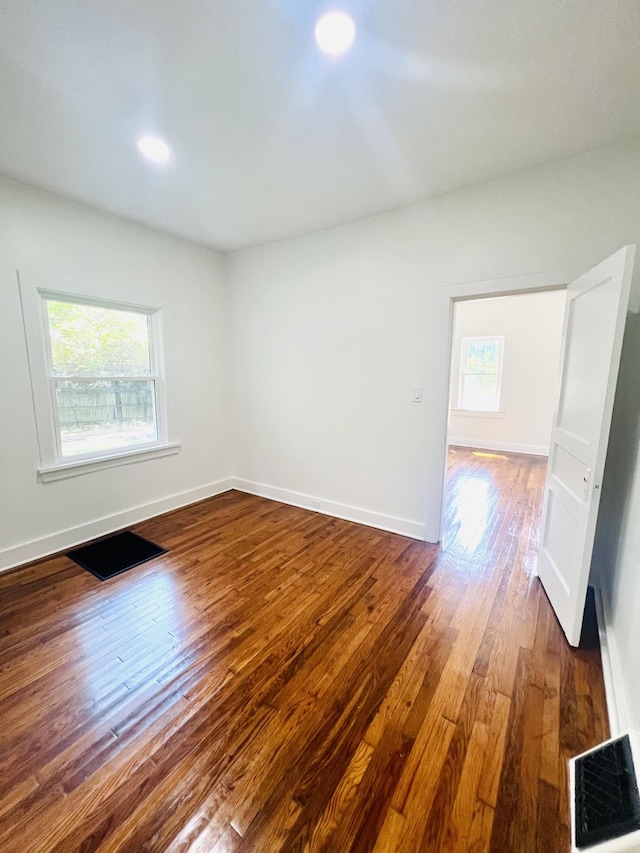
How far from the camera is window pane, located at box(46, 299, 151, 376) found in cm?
280

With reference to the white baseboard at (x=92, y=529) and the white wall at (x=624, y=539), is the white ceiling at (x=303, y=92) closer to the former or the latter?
the white wall at (x=624, y=539)

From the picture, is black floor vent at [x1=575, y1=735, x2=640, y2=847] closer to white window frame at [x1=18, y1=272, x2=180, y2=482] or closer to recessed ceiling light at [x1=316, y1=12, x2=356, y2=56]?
recessed ceiling light at [x1=316, y1=12, x2=356, y2=56]

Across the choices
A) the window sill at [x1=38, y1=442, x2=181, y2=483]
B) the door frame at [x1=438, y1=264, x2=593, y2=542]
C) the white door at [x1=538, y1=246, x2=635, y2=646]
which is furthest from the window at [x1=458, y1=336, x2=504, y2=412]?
the window sill at [x1=38, y1=442, x2=181, y2=483]

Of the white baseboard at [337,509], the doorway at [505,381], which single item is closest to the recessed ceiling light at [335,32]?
the white baseboard at [337,509]

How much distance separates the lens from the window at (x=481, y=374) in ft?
21.5

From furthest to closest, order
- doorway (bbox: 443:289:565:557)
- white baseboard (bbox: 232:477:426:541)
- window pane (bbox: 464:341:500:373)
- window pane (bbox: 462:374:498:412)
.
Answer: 1. window pane (bbox: 462:374:498:412)
2. window pane (bbox: 464:341:500:373)
3. doorway (bbox: 443:289:565:557)
4. white baseboard (bbox: 232:477:426:541)

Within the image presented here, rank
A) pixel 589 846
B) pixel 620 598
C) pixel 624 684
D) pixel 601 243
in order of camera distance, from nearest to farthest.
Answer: pixel 589 846, pixel 624 684, pixel 620 598, pixel 601 243

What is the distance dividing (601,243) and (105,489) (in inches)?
164

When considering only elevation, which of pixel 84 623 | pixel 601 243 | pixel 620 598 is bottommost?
pixel 84 623

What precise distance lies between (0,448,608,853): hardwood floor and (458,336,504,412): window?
184 inches

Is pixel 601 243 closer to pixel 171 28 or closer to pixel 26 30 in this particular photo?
pixel 171 28

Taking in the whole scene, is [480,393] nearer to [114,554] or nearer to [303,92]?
[303,92]

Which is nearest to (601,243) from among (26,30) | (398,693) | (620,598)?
(620,598)

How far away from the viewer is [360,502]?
3365mm
